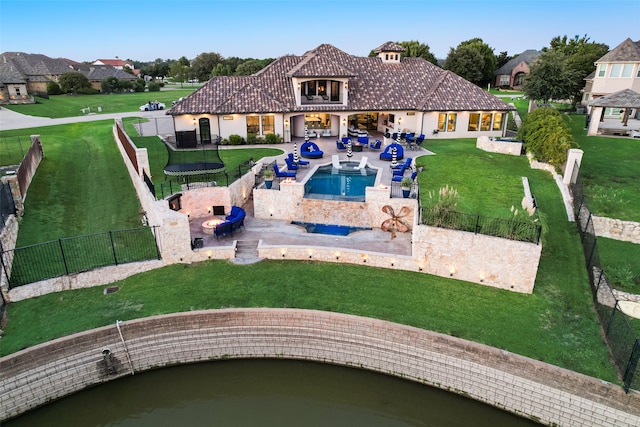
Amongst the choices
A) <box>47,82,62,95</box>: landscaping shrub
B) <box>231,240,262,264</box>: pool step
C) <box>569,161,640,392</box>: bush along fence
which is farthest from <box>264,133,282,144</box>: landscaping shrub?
<box>47,82,62,95</box>: landscaping shrub

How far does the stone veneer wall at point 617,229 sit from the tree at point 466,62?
51749 millimetres

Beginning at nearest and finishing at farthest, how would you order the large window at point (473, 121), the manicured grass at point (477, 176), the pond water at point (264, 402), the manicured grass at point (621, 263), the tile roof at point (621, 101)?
the pond water at point (264, 402) → the manicured grass at point (621, 263) → the manicured grass at point (477, 176) → the tile roof at point (621, 101) → the large window at point (473, 121)

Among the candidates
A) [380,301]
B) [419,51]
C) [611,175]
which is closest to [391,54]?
[611,175]

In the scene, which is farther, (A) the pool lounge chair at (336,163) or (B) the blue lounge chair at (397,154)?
(B) the blue lounge chair at (397,154)

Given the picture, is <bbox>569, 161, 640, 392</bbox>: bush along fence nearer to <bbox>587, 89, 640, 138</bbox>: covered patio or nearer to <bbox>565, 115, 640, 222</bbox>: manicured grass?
<bbox>565, 115, 640, 222</bbox>: manicured grass

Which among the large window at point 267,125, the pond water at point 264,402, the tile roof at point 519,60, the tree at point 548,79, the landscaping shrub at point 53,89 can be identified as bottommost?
the pond water at point 264,402

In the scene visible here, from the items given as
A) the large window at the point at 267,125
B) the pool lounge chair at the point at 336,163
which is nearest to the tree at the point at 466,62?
the large window at the point at 267,125

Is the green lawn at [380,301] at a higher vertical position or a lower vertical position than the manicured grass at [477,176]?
lower

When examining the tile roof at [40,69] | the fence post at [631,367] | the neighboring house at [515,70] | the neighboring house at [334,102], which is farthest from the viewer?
the neighboring house at [515,70]

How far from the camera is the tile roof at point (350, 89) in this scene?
1213 inches

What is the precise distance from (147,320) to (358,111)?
2386 centimetres

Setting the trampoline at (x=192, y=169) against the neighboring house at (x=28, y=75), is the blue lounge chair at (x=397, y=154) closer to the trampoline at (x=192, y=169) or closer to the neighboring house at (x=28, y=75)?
the trampoline at (x=192, y=169)

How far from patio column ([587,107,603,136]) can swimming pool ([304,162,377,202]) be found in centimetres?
2089

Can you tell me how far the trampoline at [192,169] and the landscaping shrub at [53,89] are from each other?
199ft
